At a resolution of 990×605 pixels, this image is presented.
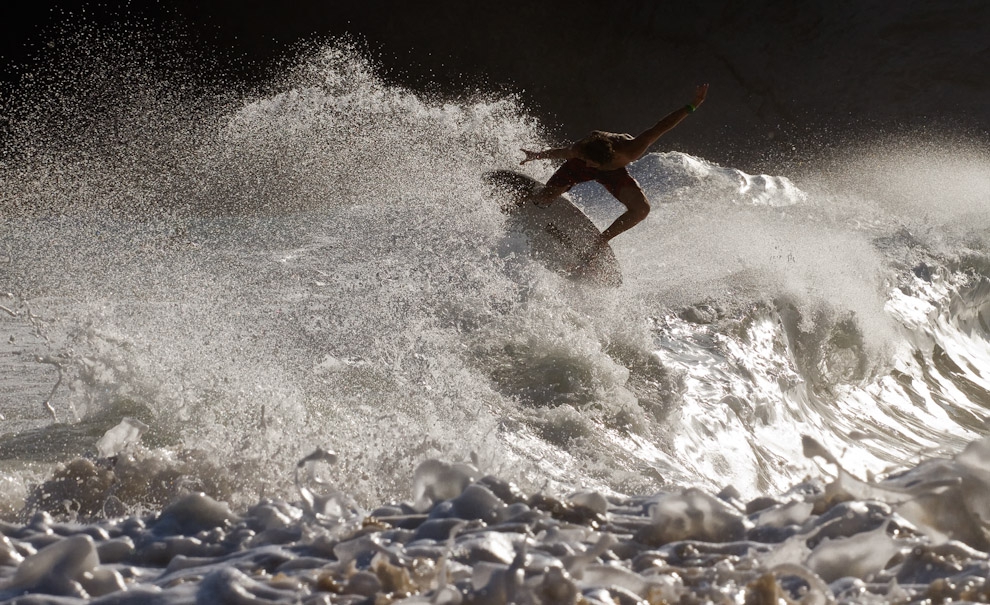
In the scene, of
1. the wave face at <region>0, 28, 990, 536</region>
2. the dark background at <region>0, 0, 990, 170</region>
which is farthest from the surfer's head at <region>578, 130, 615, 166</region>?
the dark background at <region>0, 0, 990, 170</region>

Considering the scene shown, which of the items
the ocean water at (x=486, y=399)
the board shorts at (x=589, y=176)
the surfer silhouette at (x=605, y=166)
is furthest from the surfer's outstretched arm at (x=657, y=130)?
the ocean water at (x=486, y=399)

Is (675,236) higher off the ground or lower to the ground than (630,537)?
higher

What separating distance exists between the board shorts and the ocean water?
426 millimetres

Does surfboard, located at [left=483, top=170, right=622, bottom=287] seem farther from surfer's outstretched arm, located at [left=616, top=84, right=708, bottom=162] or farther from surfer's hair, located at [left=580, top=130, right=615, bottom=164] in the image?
surfer's outstretched arm, located at [left=616, top=84, right=708, bottom=162]

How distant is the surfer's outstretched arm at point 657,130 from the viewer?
Result: 14.4ft

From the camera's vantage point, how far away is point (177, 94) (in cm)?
1368

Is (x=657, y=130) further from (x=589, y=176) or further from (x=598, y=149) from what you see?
(x=589, y=176)

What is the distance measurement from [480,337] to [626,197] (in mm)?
1682

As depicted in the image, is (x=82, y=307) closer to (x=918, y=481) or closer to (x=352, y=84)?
(x=918, y=481)

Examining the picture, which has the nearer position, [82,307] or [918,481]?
[918,481]

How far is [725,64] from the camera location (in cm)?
1521

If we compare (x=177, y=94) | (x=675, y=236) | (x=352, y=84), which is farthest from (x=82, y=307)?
(x=177, y=94)

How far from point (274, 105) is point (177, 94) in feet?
5.07

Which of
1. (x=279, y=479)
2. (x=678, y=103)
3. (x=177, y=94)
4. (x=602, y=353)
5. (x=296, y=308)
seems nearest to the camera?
(x=279, y=479)
